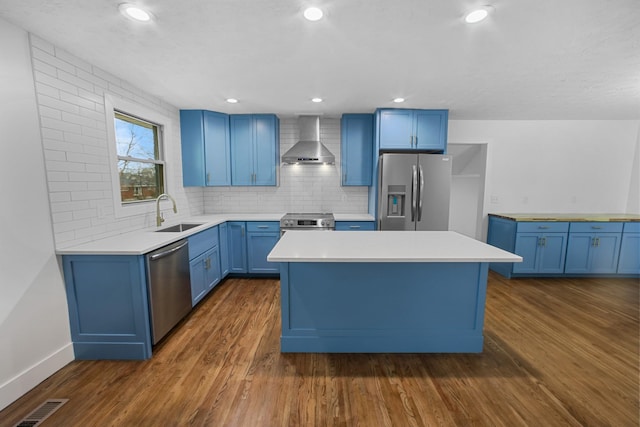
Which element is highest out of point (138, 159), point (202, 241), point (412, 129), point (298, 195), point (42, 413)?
point (412, 129)

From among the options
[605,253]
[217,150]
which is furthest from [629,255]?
[217,150]

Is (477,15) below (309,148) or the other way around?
the other way around

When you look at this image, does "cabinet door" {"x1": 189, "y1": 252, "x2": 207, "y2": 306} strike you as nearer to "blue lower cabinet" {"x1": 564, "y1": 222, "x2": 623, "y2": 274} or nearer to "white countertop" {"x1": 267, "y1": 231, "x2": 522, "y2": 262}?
"white countertop" {"x1": 267, "y1": 231, "x2": 522, "y2": 262}

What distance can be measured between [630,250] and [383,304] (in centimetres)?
426

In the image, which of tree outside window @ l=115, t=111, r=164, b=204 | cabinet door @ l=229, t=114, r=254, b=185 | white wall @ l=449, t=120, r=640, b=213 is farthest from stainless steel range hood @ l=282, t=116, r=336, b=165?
white wall @ l=449, t=120, r=640, b=213

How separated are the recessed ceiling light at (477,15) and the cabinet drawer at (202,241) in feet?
9.54

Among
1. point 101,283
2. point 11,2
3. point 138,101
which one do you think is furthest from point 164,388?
point 138,101

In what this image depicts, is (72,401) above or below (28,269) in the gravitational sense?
below

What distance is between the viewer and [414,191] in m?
3.31

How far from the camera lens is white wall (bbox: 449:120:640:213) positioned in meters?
4.01

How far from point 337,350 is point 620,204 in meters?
5.39

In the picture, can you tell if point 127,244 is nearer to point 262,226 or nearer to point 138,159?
point 138,159

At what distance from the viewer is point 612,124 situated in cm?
399

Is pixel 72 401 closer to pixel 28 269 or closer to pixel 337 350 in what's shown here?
pixel 28 269
